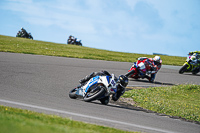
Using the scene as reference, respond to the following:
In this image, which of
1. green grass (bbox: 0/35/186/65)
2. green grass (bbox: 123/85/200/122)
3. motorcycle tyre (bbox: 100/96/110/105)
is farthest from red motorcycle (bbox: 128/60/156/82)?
green grass (bbox: 0/35/186/65)

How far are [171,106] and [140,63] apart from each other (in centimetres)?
555

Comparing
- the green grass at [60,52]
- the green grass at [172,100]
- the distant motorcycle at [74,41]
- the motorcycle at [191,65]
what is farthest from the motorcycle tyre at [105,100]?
the distant motorcycle at [74,41]

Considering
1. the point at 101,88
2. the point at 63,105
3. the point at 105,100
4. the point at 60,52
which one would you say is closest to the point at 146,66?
the point at 105,100

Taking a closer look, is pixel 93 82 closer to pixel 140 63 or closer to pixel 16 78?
pixel 16 78

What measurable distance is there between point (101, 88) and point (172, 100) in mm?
4306

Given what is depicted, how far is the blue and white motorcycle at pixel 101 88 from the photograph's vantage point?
8.79 meters

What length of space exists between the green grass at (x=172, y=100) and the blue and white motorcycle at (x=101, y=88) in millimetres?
1818

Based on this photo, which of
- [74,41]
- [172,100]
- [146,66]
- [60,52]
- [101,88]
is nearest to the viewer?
[101,88]

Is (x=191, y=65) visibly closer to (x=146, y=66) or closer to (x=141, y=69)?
(x=146, y=66)

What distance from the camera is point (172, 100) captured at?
12.0 metres

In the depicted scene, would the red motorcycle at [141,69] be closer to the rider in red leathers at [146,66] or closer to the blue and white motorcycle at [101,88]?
the rider in red leathers at [146,66]

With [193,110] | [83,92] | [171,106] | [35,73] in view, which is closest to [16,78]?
[35,73]

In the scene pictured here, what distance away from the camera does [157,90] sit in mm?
13625

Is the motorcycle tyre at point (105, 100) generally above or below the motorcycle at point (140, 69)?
below
